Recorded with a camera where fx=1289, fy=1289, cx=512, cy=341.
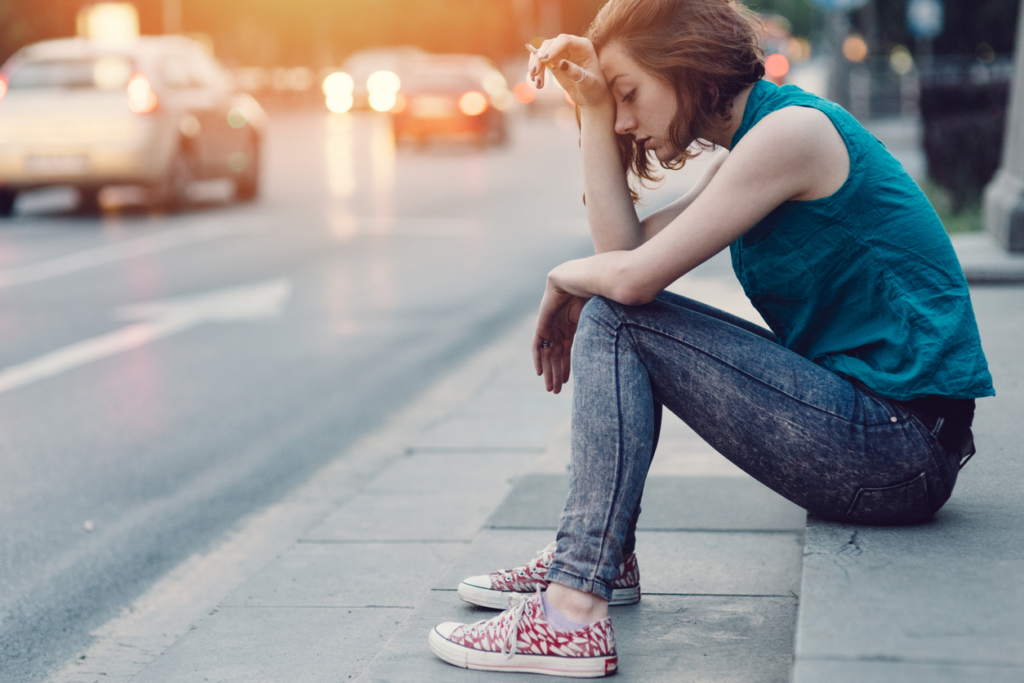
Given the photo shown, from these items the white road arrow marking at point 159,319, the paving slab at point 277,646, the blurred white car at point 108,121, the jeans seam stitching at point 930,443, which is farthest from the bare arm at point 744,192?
the blurred white car at point 108,121

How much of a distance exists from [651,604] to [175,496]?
221 centimetres

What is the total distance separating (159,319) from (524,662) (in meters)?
5.66

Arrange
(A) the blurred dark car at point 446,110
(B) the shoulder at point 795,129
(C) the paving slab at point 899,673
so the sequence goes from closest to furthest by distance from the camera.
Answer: (C) the paving slab at point 899,673, (B) the shoulder at point 795,129, (A) the blurred dark car at point 446,110

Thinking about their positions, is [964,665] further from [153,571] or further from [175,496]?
[175,496]

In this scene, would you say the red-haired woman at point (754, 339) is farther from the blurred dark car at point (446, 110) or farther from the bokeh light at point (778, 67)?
the bokeh light at point (778, 67)

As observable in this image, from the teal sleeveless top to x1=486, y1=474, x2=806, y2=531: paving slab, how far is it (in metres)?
1.10

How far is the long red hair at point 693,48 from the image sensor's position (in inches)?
102

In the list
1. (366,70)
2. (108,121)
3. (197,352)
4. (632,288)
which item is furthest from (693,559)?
(366,70)

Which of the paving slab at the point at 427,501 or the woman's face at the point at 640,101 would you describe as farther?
the paving slab at the point at 427,501

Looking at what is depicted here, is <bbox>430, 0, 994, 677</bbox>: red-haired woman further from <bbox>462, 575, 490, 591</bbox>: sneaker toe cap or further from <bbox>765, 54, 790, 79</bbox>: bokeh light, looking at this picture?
<bbox>765, 54, 790, 79</bbox>: bokeh light

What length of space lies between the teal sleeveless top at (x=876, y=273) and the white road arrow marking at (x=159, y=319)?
4.59 meters

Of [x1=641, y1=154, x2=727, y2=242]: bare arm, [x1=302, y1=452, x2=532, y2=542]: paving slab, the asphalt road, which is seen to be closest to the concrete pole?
the asphalt road

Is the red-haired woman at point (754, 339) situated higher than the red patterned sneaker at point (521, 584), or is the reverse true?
the red-haired woman at point (754, 339)

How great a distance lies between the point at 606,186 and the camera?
2.82 meters
